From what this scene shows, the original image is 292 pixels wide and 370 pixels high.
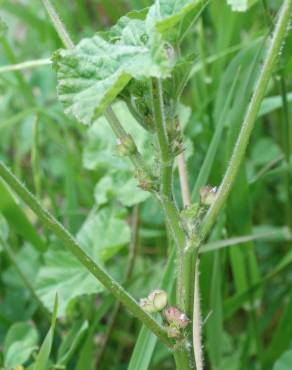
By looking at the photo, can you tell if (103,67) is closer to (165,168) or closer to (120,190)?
(165,168)

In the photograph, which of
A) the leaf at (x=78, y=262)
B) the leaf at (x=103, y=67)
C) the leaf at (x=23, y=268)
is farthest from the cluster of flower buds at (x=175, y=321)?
the leaf at (x=23, y=268)

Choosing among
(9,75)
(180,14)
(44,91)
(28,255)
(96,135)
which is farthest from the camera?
(44,91)

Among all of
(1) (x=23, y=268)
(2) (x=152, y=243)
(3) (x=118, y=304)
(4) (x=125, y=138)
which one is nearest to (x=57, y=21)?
(4) (x=125, y=138)

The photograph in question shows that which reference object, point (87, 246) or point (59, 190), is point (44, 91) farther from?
point (87, 246)

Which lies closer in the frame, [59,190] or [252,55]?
[252,55]

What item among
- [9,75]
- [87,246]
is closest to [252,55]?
[87,246]

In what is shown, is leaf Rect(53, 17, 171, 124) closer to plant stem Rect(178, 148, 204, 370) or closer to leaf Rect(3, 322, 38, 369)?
plant stem Rect(178, 148, 204, 370)
